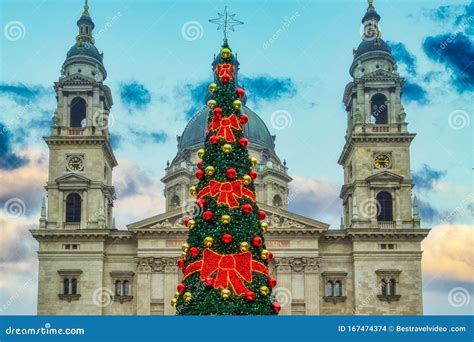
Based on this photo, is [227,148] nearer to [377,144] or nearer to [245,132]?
[377,144]

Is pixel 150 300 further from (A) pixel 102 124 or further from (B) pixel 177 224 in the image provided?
(A) pixel 102 124

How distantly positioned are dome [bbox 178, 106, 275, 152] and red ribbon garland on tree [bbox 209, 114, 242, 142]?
47.1 metres

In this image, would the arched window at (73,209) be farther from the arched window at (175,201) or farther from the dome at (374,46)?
the dome at (374,46)

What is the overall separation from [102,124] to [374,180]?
2016cm

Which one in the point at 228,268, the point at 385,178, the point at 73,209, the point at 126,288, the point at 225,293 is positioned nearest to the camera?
the point at 225,293

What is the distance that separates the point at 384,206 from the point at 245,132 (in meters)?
17.4

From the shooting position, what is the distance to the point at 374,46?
63.4 metres

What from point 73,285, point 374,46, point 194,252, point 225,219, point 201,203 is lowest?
point 194,252

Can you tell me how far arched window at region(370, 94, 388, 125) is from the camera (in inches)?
2505

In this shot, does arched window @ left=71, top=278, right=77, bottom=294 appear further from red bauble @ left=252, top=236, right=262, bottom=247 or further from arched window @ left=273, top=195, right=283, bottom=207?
red bauble @ left=252, top=236, right=262, bottom=247

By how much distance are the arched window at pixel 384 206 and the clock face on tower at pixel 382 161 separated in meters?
1.90

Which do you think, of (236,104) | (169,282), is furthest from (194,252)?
(169,282)

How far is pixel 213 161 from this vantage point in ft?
88.3
